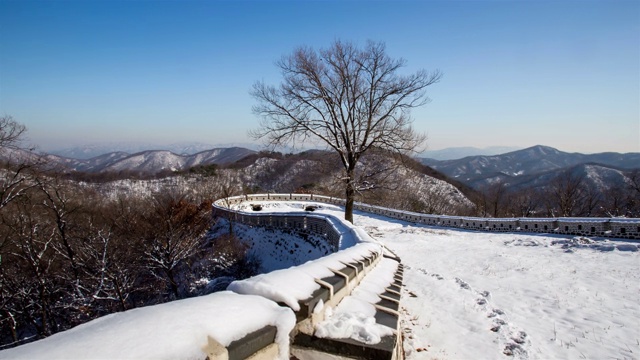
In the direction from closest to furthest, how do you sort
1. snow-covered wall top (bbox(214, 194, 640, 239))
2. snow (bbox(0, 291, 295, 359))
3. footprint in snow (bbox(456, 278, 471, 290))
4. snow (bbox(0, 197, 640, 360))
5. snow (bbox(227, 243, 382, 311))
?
snow (bbox(0, 291, 295, 359))
snow (bbox(0, 197, 640, 360))
snow (bbox(227, 243, 382, 311))
footprint in snow (bbox(456, 278, 471, 290))
snow-covered wall top (bbox(214, 194, 640, 239))

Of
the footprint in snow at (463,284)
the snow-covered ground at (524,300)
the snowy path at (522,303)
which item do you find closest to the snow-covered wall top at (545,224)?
the snow-covered ground at (524,300)

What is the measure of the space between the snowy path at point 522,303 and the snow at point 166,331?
3434mm

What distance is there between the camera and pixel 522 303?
7.09 meters

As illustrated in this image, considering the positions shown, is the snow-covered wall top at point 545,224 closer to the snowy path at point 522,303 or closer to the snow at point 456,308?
the snow at point 456,308

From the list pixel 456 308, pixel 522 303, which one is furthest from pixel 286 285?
pixel 522 303

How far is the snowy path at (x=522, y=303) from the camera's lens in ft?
16.6

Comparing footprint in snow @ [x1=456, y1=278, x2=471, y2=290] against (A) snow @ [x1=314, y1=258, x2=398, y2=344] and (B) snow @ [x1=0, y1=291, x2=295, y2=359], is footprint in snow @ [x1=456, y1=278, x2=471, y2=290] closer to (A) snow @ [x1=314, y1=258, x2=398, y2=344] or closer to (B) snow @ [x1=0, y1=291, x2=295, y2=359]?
(A) snow @ [x1=314, y1=258, x2=398, y2=344]

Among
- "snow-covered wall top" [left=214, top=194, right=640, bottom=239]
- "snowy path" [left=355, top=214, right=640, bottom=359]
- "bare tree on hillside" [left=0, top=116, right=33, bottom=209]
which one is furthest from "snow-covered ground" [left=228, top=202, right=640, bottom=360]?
"bare tree on hillside" [left=0, top=116, right=33, bottom=209]

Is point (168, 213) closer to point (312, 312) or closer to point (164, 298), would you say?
point (164, 298)

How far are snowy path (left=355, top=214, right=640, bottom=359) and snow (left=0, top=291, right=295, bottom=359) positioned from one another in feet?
11.3

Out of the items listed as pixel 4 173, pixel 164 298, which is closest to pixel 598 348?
pixel 164 298

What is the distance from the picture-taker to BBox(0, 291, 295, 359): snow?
4.54ft

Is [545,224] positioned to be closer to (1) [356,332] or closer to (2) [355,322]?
(2) [355,322]

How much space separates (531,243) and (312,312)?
1459cm
